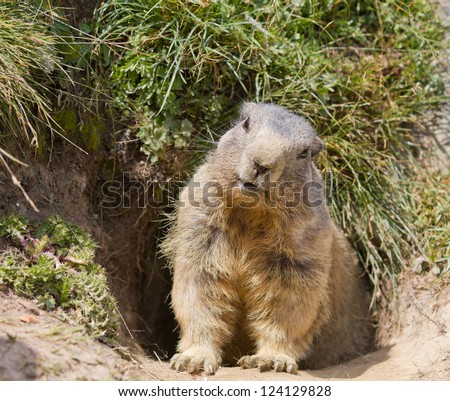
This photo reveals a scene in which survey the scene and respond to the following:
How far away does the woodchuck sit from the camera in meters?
6.33

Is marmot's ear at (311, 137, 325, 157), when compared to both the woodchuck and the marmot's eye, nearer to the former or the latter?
the woodchuck

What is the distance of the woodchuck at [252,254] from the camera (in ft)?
20.8

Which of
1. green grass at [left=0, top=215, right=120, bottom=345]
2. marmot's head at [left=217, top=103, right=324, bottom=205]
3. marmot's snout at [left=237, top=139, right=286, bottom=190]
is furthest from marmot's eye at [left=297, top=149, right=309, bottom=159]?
green grass at [left=0, top=215, right=120, bottom=345]

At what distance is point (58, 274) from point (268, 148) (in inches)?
90.1

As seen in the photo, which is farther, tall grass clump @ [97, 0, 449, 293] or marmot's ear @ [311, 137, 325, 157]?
tall grass clump @ [97, 0, 449, 293]

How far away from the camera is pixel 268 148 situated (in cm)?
580

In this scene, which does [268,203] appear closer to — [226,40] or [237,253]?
[237,253]

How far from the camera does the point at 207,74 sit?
7.98m

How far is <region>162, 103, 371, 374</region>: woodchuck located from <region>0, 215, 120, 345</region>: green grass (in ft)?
2.90

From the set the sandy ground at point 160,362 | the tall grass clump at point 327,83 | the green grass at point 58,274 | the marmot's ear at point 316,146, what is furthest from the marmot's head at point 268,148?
the sandy ground at point 160,362

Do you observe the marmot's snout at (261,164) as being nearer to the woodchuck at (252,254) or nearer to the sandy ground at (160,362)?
the woodchuck at (252,254)

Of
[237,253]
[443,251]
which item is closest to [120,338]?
[237,253]

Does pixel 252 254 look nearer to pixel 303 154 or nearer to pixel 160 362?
pixel 303 154

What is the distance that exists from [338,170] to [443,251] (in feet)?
5.36
